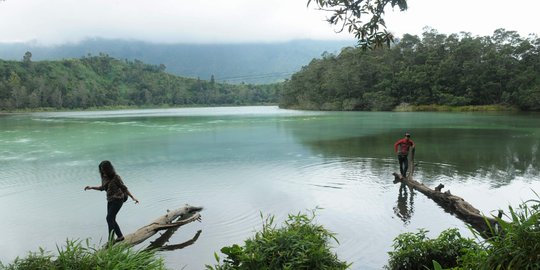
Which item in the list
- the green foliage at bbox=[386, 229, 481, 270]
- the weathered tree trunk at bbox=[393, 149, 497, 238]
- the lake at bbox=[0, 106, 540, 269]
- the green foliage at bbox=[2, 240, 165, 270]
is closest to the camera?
the green foliage at bbox=[2, 240, 165, 270]

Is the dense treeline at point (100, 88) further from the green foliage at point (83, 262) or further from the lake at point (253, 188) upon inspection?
the green foliage at point (83, 262)

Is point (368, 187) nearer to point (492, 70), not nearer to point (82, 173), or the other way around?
point (82, 173)

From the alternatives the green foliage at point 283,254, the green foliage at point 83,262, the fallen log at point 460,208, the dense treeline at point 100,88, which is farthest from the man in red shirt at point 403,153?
the dense treeline at point 100,88

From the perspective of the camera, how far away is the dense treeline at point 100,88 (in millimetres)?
126562

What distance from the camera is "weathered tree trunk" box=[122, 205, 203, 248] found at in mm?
8414

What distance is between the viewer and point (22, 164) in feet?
66.6

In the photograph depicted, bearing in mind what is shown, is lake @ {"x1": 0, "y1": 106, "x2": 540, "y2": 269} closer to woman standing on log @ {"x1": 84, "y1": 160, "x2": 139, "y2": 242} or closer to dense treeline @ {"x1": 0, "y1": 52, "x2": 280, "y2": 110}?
woman standing on log @ {"x1": 84, "y1": 160, "x2": 139, "y2": 242}

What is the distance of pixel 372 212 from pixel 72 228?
7.44 metres

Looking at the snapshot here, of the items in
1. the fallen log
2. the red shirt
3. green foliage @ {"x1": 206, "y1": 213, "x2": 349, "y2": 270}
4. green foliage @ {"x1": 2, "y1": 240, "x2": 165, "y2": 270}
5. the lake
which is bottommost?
the lake

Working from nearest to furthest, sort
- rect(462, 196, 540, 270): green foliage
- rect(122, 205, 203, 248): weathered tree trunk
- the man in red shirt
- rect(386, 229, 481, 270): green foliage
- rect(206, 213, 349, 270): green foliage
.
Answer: rect(462, 196, 540, 270): green foliage → rect(206, 213, 349, 270): green foliage → rect(386, 229, 481, 270): green foliage → rect(122, 205, 203, 248): weathered tree trunk → the man in red shirt

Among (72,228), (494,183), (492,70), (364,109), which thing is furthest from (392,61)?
(72,228)

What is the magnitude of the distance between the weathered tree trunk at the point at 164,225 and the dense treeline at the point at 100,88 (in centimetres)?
12590

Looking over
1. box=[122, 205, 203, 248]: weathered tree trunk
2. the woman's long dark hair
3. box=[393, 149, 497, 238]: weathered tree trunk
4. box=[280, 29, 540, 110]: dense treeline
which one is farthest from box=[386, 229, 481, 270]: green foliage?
box=[280, 29, 540, 110]: dense treeline

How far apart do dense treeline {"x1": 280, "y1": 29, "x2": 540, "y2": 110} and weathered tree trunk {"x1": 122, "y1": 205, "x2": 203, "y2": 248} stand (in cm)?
7389
